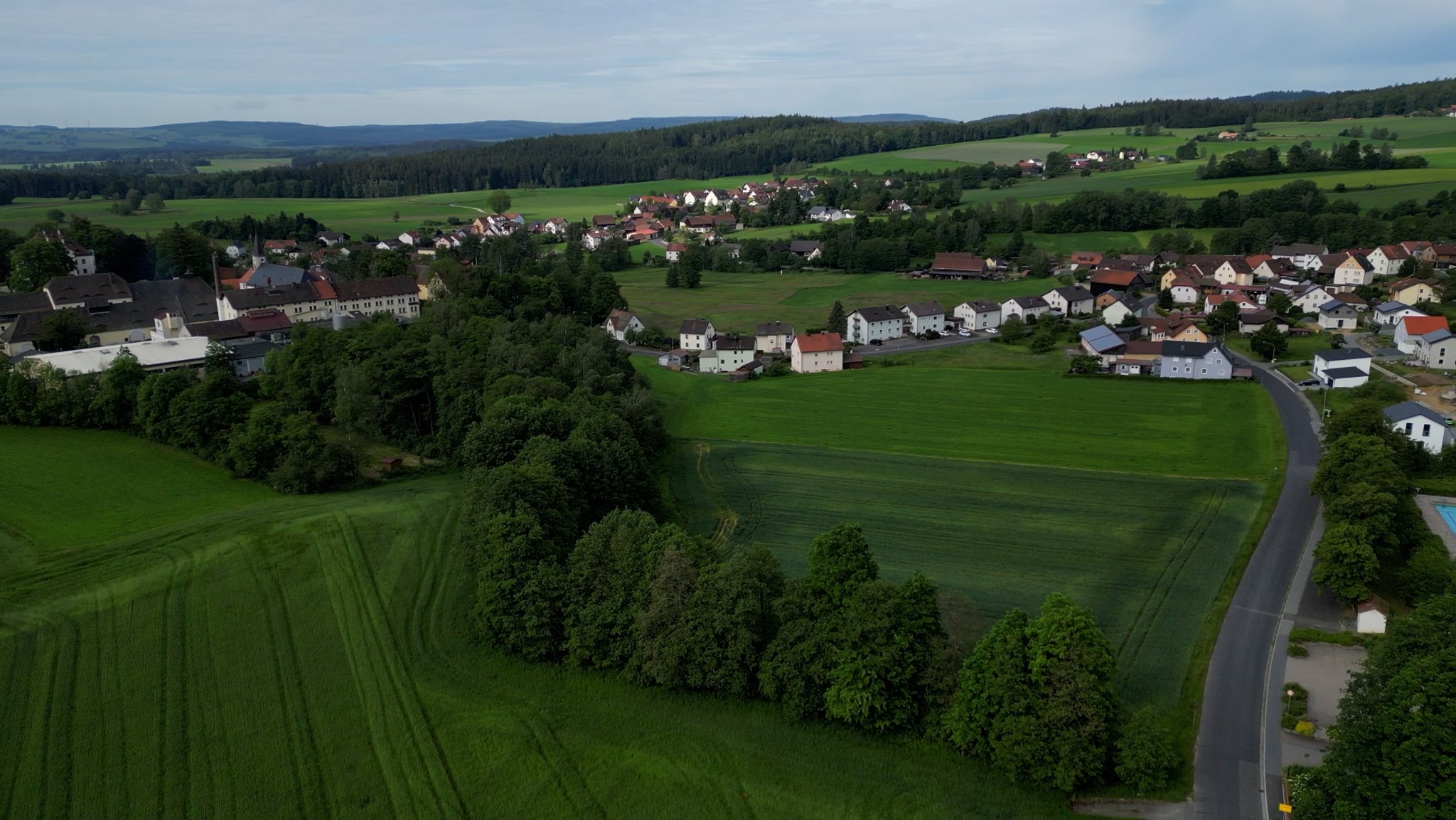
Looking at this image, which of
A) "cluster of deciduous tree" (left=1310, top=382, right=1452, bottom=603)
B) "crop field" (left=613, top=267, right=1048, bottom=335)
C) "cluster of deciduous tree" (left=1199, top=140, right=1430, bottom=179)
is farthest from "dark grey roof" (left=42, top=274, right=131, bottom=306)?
"cluster of deciduous tree" (left=1199, top=140, right=1430, bottom=179)

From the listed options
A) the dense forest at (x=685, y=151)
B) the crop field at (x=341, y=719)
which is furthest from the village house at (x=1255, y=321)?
the dense forest at (x=685, y=151)

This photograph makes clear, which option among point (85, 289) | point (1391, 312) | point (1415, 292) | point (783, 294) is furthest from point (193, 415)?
point (1415, 292)

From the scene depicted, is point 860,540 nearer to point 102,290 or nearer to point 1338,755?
point 1338,755

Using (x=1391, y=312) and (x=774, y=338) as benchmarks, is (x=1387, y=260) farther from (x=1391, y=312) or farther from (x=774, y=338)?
(x=774, y=338)

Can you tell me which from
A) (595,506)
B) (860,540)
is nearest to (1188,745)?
(860,540)

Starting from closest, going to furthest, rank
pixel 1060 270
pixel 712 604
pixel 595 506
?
pixel 712 604 < pixel 595 506 < pixel 1060 270

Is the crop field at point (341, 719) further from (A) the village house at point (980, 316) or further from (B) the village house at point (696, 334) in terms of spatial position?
(A) the village house at point (980, 316)

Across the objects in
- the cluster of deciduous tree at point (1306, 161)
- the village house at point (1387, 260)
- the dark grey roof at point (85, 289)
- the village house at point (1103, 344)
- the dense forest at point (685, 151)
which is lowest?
the village house at point (1103, 344)
